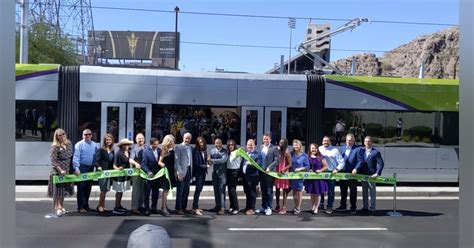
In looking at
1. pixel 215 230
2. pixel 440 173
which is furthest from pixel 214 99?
pixel 440 173

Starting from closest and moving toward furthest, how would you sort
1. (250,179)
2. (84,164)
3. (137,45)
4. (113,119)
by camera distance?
(84,164) < (250,179) < (113,119) < (137,45)

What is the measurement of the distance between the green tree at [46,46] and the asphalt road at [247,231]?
2471 centimetres

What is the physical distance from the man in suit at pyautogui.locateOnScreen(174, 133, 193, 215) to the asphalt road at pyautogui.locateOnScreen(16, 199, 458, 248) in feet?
1.23

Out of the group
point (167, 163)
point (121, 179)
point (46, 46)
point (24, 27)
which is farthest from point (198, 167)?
point (46, 46)

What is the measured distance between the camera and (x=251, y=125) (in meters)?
14.2

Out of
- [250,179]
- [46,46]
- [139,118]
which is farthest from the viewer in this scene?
[46,46]

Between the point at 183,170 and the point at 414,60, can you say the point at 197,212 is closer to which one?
the point at 183,170

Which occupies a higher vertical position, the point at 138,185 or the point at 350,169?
the point at 350,169

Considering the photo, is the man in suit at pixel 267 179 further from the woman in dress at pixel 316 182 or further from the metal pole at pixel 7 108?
the metal pole at pixel 7 108

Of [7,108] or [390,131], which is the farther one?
[390,131]

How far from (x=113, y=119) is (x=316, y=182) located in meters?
6.00

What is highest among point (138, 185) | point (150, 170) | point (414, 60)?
point (414, 60)

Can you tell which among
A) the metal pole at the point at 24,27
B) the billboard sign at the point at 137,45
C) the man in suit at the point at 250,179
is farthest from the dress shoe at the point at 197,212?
the billboard sign at the point at 137,45

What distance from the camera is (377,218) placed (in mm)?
10172
